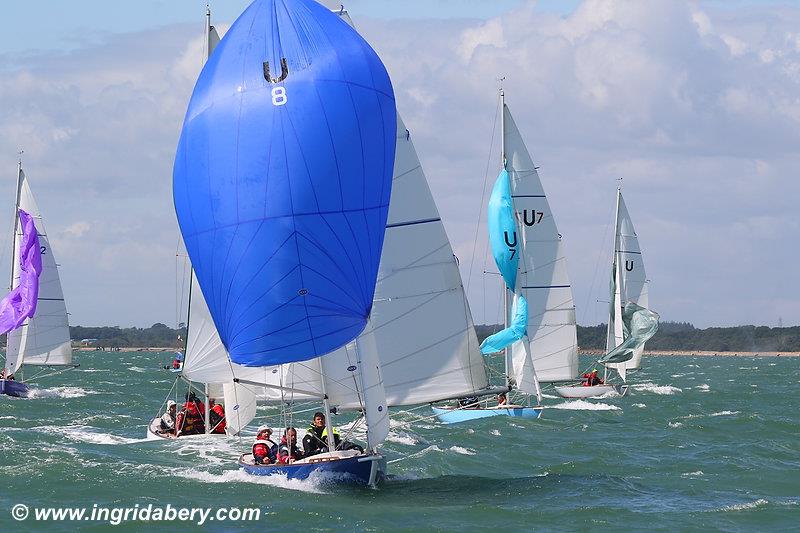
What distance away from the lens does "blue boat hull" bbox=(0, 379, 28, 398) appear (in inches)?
2176

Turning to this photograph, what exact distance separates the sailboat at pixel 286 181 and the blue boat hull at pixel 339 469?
2.58 metres

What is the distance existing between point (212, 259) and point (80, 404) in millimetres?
31721

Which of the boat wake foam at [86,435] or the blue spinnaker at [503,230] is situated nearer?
the boat wake foam at [86,435]

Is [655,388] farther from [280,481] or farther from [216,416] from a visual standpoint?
[280,481]

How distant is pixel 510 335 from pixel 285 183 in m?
20.5

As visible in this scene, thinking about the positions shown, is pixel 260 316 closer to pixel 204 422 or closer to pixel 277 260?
pixel 277 260

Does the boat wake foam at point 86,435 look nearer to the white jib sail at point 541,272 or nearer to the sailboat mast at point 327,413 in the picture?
the sailboat mast at point 327,413

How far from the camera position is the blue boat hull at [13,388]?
5528 cm

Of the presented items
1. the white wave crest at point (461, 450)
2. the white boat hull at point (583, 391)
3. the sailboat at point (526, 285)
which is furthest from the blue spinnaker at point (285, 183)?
the white boat hull at point (583, 391)

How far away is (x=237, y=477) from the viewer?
27078 millimetres

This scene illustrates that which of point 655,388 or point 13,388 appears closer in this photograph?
point 13,388

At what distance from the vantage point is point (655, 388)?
70.2m

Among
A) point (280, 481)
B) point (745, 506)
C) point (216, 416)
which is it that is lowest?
point (745, 506)
